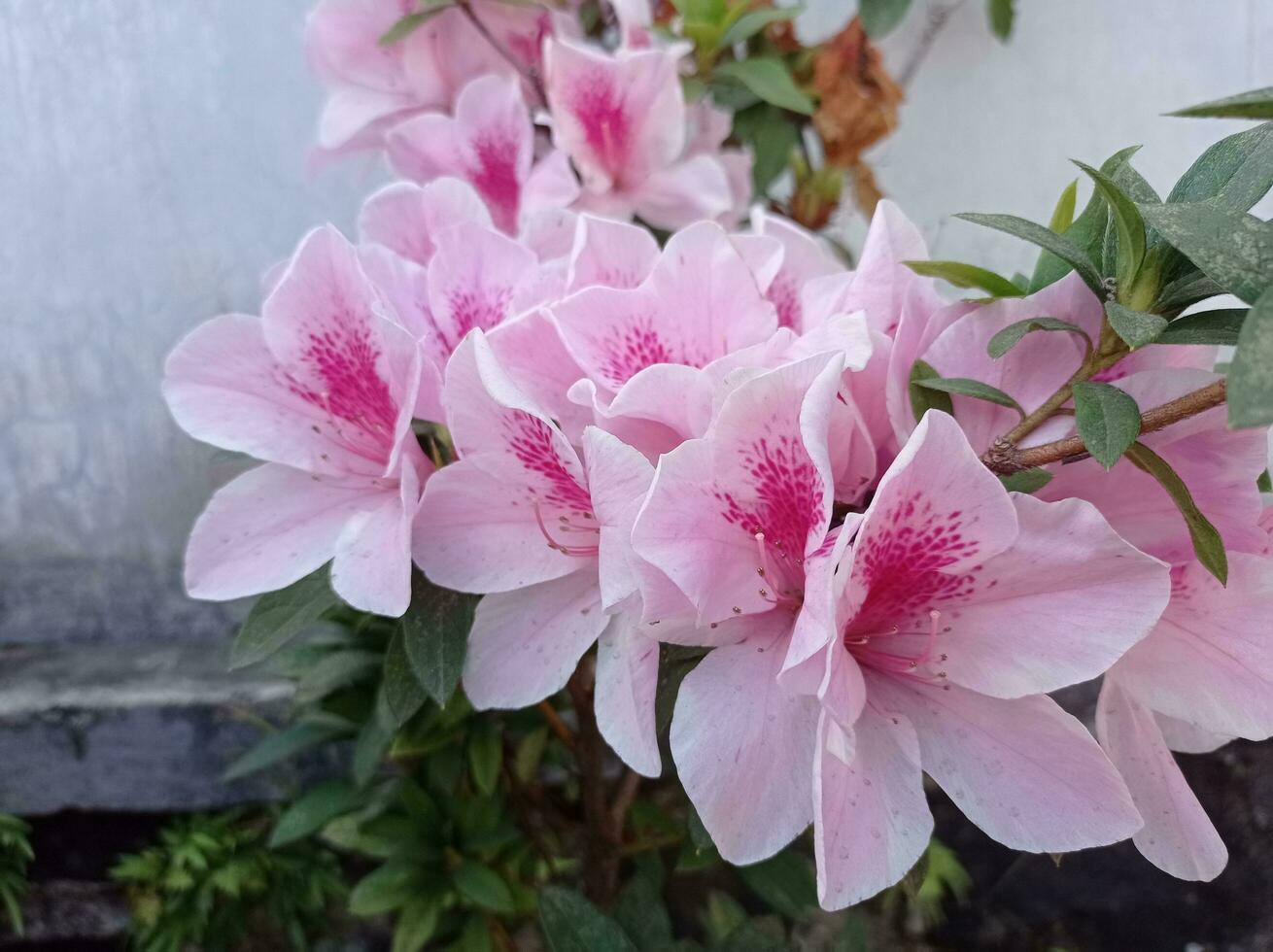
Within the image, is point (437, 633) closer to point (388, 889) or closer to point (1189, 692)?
point (1189, 692)

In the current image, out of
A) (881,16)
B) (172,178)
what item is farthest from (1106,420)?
(172,178)


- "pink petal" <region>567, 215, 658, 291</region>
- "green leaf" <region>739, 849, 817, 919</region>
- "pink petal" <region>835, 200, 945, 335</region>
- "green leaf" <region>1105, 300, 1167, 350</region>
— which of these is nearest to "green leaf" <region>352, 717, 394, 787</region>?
"green leaf" <region>739, 849, 817, 919</region>

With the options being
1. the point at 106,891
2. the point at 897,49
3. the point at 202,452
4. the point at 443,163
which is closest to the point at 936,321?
the point at 443,163

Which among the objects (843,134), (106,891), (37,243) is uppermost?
(37,243)

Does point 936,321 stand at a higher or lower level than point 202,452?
higher

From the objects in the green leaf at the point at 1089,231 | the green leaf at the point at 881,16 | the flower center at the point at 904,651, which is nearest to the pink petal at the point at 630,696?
the flower center at the point at 904,651

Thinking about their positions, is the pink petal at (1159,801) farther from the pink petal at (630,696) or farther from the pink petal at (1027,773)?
the pink petal at (630,696)

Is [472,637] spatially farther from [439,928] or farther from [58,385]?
[58,385]
